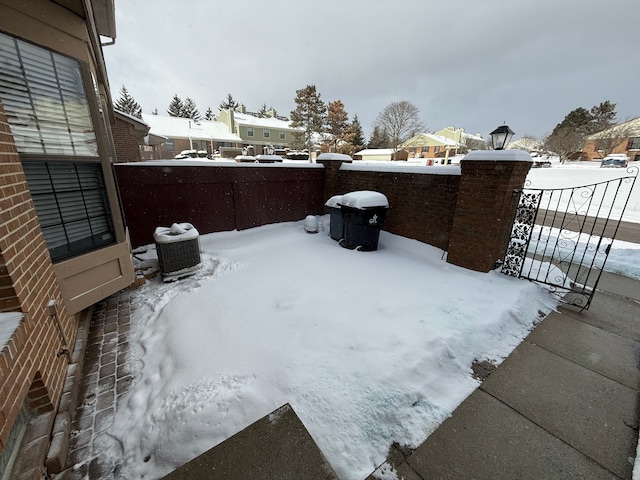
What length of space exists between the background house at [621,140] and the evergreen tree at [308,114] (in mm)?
31426

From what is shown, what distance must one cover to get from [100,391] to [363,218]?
14.4 ft

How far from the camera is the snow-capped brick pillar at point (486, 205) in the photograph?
12.7 ft

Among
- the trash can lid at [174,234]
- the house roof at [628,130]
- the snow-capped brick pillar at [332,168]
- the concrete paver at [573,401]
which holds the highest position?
the house roof at [628,130]

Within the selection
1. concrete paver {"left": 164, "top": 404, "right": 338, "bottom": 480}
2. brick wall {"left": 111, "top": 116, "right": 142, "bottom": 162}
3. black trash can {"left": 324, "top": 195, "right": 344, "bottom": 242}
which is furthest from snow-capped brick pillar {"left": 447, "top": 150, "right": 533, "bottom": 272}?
brick wall {"left": 111, "top": 116, "right": 142, "bottom": 162}

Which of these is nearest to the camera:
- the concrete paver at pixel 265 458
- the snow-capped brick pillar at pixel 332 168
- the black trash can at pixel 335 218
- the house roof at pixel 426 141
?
the concrete paver at pixel 265 458

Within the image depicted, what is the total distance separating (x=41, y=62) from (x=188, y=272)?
2872 mm

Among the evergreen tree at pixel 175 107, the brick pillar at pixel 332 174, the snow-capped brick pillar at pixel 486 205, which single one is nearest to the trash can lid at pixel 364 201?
the snow-capped brick pillar at pixel 486 205

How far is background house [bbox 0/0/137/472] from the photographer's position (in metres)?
1.65

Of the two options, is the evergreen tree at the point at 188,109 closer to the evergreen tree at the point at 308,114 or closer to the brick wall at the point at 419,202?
the evergreen tree at the point at 308,114

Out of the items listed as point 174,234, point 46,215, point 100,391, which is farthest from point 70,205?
point 100,391

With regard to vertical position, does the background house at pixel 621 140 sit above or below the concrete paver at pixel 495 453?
above

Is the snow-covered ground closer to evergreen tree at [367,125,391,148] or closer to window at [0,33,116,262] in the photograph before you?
window at [0,33,116,262]

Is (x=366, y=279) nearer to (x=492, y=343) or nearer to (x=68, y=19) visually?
(x=492, y=343)

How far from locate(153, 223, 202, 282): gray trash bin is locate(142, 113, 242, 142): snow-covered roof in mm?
27828
